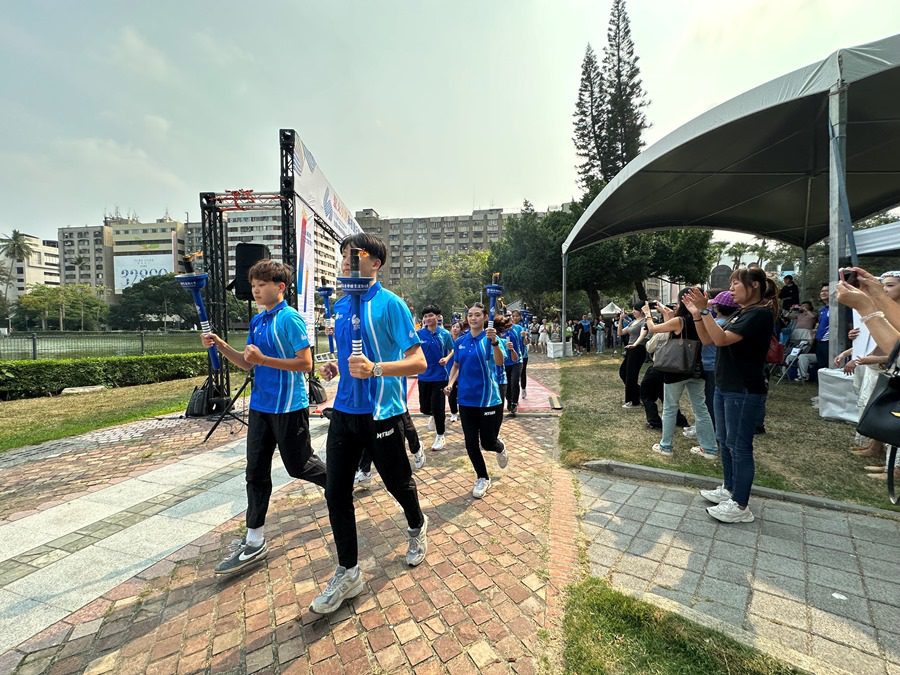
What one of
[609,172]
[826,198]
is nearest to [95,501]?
[826,198]

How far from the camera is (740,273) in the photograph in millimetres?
3043

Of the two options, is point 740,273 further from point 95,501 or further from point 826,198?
point 826,198

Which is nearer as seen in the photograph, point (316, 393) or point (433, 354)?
point (433, 354)

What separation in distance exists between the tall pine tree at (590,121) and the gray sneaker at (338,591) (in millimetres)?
31411

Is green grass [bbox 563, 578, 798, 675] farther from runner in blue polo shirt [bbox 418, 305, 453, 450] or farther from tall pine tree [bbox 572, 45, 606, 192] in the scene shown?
tall pine tree [bbox 572, 45, 606, 192]

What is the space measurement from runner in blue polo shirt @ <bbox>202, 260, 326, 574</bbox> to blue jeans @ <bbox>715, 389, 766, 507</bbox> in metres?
3.07

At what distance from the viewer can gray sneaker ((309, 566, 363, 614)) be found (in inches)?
87.0

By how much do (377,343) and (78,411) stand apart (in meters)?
10.1

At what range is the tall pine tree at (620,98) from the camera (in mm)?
28984

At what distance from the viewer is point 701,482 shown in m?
3.90

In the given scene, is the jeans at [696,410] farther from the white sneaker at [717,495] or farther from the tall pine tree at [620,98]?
the tall pine tree at [620,98]

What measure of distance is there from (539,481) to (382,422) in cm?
251

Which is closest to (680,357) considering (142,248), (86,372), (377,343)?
(377,343)

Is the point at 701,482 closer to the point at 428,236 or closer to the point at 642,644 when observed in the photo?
the point at 642,644
